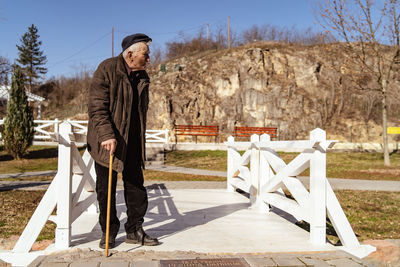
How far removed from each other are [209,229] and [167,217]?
86 centimetres

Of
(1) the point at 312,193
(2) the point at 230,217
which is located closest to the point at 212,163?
(2) the point at 230,217

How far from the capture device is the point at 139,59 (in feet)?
10.8

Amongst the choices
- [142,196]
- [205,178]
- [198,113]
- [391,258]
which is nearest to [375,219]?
[391,258]

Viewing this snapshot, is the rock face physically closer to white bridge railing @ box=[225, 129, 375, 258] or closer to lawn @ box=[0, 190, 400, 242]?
lawn @ box=[0, 190, 400, 242]

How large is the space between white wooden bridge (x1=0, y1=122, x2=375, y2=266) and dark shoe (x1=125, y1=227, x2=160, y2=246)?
70 millimetres

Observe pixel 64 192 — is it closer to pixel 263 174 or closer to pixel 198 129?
pixel 263 174

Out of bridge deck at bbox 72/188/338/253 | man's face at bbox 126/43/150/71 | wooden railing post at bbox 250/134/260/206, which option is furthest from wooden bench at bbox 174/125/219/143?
man's face at bbox 126/43/150/71

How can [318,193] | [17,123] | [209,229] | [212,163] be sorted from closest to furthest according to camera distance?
[318,193] < [209,229] < [212,163] < [17,123]

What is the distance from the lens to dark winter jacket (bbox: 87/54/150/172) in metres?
3.17

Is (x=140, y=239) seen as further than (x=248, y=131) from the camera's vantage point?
No

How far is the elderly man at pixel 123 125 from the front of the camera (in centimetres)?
318

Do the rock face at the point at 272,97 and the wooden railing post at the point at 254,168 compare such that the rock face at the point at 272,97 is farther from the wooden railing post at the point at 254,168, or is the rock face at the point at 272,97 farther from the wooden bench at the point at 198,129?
the wooden railing post at the point at 254,168

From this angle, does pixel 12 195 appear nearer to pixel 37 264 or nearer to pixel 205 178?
pixel 37 264

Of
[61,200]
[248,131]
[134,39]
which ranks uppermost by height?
[134,39]
